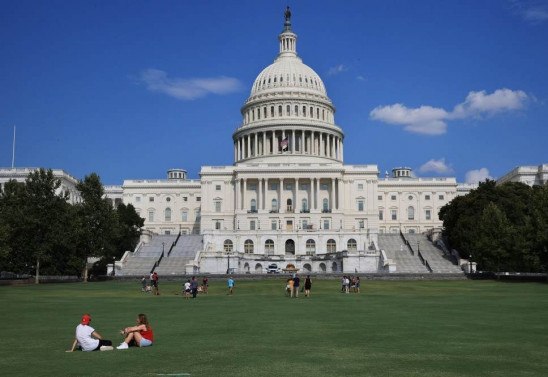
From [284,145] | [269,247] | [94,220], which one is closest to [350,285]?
[94,220]

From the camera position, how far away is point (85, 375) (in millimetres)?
17141

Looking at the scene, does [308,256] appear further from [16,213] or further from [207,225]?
[16,213]

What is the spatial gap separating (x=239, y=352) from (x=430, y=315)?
14940 mm

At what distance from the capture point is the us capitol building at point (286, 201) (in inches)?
4429

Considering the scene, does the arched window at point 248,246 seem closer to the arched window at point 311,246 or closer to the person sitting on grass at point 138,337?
the arched window at point 311,246

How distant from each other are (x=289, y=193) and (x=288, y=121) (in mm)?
21260

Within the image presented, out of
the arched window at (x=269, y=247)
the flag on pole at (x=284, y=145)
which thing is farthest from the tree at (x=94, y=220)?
the flag on pole at (x=284, y=145)

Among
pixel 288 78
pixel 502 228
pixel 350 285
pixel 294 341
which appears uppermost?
pixel 288 78

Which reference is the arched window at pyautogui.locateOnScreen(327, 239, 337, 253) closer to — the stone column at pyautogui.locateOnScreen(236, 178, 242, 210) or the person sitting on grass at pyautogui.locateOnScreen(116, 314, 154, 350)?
the stone column at pyautogui.locateOnScreen(236, 178, 242, 210)

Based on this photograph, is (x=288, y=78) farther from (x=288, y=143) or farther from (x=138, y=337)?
(x=138, y=337)

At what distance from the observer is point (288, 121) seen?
Result: 525 feet

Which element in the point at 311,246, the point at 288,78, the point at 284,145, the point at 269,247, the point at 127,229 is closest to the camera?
the point at 127,229

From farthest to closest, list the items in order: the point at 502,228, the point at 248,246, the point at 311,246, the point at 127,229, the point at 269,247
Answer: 1. the point at 311,246
2. the point at 269,247
3. the point at 248,246
4. the point at 127,229
5. the point at 502,228

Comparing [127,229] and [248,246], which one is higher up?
[127,229]
